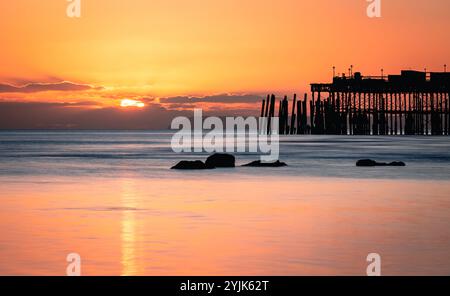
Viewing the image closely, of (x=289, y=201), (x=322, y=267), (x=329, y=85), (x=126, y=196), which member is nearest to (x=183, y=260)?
(x=322, y=267)

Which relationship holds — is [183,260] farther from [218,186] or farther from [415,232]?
[218,186]

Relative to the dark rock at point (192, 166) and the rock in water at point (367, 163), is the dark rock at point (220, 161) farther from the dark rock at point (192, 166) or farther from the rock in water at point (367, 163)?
the rock in water at point (367, 163)

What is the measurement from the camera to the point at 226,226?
20.3m

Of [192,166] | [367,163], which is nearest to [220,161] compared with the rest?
[192,166]

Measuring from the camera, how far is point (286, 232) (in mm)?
19203

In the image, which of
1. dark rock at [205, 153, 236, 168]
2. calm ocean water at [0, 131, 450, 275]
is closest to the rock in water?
dark rock at [205, 153, 236, 168]

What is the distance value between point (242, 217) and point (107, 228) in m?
Result: 4.03

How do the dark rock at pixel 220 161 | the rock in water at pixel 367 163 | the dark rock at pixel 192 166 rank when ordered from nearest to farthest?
the dark rock at pixel 192 166, the dark rock at pixel 220 161, the rock in water at pixel 367 163

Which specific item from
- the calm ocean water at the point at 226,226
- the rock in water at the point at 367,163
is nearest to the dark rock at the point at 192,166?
the calm ocean water at the point at 226,226

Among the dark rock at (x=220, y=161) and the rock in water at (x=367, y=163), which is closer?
the dark rock at (x=220, y=161)

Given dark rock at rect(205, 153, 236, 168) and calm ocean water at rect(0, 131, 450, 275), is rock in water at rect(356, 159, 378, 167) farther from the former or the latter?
calm ocean water at rect(0, 131, 450, 275)

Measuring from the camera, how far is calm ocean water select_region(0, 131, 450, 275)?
14.9 metres

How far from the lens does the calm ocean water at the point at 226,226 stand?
14.9 meters
